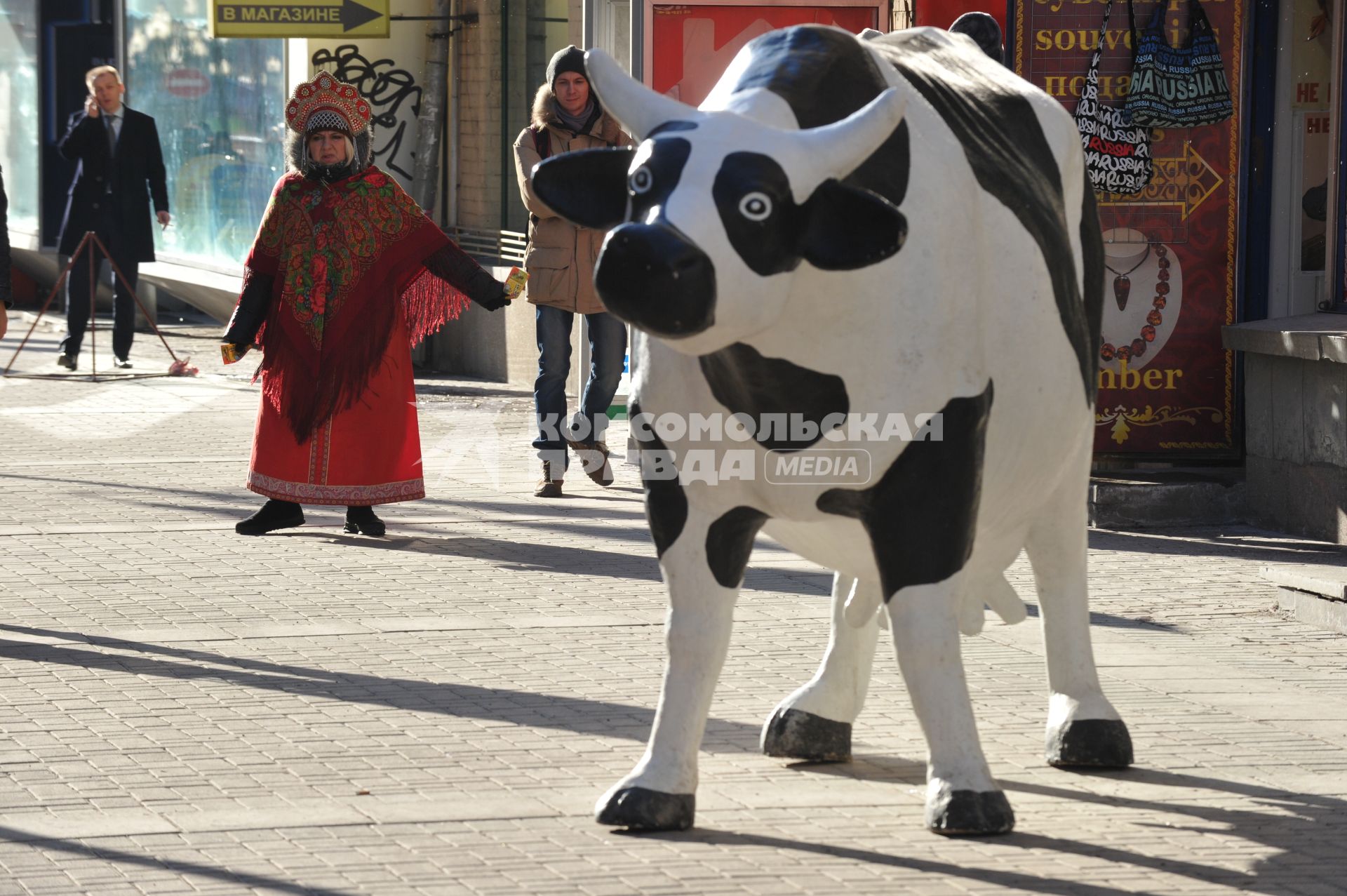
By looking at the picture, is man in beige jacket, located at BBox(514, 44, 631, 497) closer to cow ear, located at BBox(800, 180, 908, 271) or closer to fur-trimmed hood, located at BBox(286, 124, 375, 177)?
fur-trimmed hood, located at BBox(286, 124, 375, 177)

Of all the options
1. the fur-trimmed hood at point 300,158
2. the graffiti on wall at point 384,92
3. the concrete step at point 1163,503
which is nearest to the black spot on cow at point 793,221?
the fur-trimmed hood at point 300,158

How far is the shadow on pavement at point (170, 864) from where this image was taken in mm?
4680

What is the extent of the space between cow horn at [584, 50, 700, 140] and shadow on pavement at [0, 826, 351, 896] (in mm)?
1791

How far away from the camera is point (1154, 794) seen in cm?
552

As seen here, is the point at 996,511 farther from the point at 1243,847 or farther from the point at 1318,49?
the point at 1318,49

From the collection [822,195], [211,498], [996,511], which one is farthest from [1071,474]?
[211,498]

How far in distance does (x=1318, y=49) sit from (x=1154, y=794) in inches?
223

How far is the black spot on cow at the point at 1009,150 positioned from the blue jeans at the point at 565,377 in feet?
17.5

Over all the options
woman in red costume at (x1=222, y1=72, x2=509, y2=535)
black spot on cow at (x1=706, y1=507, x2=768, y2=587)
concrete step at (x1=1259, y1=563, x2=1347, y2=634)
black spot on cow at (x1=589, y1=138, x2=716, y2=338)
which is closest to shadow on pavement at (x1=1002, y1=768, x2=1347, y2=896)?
black spot on cow at (x1=706, y1=507, x2=768, y2=587)

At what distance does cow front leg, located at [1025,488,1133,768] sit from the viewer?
5.74 m

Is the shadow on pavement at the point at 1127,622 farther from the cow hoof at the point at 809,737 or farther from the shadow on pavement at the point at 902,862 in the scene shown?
the shadow on pavement at the point at 902,862

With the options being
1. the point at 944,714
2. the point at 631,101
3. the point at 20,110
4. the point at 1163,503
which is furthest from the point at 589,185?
the point at 20,110

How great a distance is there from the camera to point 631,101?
183 inches

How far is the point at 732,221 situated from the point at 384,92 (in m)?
13.7
